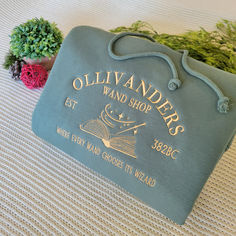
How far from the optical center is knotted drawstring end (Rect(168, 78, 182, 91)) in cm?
45

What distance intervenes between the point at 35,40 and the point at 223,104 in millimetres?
452

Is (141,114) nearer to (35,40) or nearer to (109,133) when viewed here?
(109,133)

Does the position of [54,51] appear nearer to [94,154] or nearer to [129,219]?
[94,154]

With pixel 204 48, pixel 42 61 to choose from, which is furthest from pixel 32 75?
pixel 204 48

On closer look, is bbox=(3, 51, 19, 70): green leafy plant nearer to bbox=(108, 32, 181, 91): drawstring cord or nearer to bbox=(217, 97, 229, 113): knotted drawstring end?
bbox=(108, 32, 181, 91): drawstring cord

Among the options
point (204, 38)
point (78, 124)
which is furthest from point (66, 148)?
point (204, 38)

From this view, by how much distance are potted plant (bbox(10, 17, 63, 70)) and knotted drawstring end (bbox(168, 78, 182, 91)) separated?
13.2 inches

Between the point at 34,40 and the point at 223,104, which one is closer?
the point at 223,104

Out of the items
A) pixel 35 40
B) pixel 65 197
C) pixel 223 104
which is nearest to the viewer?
pixel 223 104

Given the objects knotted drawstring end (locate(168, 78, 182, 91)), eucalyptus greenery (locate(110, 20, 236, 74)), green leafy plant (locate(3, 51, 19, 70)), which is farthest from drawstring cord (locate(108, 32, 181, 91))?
green leafy plant (locate(3, 51, 19, 70))

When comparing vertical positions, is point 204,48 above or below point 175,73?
above

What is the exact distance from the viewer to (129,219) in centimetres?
50

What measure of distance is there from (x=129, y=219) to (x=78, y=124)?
8.0 inches

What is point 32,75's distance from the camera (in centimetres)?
67
